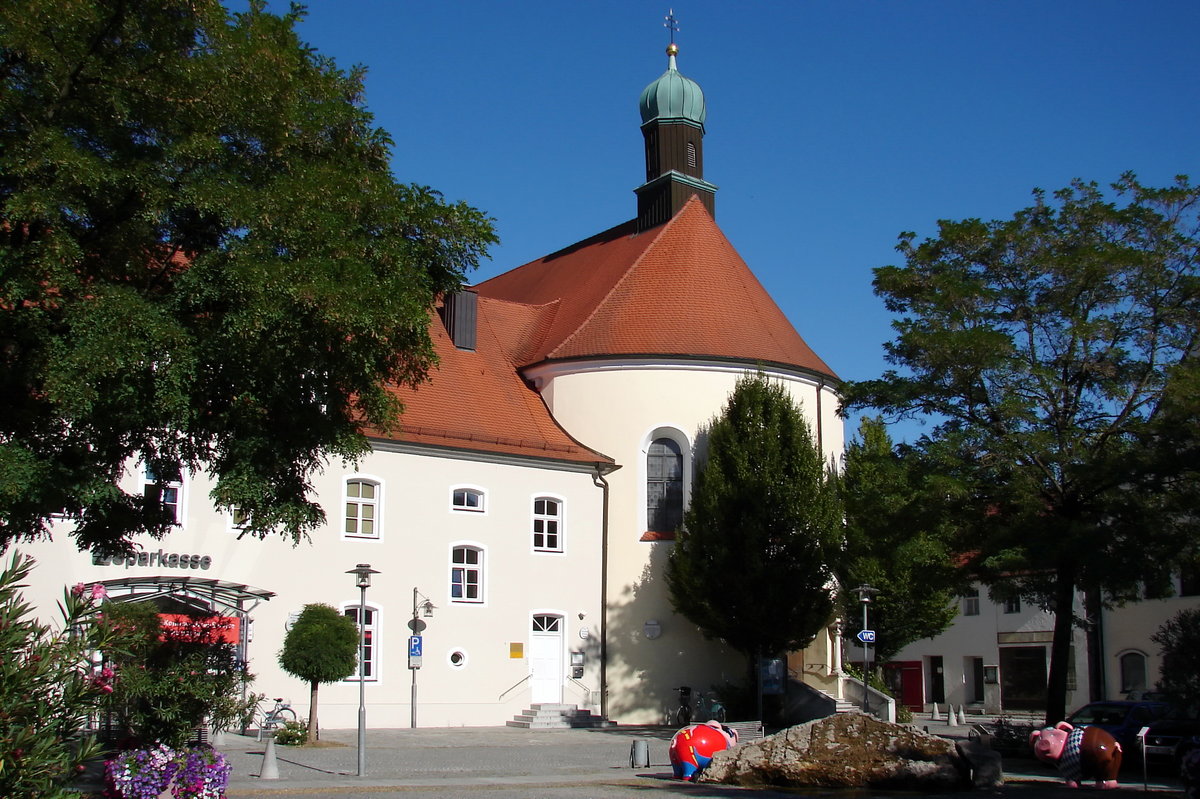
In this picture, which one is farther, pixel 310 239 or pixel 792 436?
pixel 792 436

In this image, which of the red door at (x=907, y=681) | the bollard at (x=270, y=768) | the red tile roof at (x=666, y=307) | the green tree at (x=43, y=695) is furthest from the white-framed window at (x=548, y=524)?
the green tree at (x=43, y=695)

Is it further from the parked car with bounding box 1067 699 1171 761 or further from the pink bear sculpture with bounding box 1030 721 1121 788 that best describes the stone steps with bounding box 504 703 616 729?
the pink bear sculpture with bounding box 1030 721 1121 788

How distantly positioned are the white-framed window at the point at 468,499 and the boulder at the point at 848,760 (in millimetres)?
12362

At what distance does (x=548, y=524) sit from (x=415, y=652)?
16.3ft

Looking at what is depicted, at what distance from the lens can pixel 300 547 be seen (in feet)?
80.3

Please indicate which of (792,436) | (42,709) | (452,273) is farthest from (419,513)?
(42,709)

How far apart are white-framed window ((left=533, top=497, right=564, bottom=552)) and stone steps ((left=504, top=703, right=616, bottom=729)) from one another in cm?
356

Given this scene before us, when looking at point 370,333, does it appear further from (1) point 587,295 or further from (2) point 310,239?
(1) point 587,295

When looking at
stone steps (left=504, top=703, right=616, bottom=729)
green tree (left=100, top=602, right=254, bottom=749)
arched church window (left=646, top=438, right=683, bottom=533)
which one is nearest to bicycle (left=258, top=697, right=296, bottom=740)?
stone steps (left=504, top=703, right=616, bottom=729)

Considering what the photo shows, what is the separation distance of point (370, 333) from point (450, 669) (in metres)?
15.4

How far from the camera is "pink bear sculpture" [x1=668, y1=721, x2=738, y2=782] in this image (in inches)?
622

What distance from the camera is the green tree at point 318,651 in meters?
20.2

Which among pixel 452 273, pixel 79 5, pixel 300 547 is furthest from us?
pixel 300 547

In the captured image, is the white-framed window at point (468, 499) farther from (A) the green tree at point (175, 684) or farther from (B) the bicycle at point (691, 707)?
(A) the green tree at point (175, 684)
